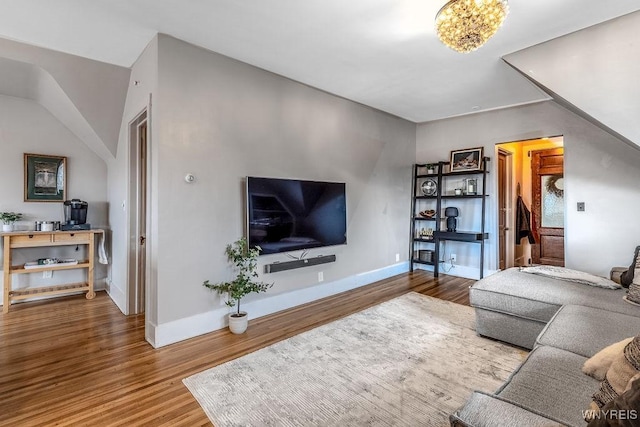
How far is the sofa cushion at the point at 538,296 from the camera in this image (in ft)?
7.57

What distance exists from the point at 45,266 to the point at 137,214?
165cm

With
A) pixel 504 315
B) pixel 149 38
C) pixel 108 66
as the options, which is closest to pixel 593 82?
pixel 504 315

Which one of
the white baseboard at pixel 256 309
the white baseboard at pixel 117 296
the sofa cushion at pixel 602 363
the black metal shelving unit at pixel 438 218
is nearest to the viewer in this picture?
the sofa cushion at pixel 602 363

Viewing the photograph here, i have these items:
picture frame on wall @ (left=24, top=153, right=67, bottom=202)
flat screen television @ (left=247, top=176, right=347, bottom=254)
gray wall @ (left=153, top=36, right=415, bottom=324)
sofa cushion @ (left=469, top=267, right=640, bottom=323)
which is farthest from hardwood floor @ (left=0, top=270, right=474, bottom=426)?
picture frame on wall @ (left=24, top=153, right=67, bottom=202)

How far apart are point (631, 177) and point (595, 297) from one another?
6.69 feet

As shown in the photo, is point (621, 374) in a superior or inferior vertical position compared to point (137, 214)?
inferior

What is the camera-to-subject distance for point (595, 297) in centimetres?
238

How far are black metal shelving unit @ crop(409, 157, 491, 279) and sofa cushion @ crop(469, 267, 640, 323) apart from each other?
6.01 feet

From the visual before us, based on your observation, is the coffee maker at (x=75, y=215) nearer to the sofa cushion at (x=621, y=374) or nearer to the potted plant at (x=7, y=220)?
the potted plant at (x=7, y=220)

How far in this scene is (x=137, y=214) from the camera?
3.25 meters

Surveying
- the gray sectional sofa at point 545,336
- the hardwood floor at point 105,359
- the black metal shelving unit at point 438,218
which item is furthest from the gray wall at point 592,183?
the hardwood floor at point 105,359

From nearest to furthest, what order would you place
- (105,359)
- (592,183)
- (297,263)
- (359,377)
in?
(359,377), (105,359), (297,263), (592,183)

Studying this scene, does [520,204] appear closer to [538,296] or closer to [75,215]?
[538,296]

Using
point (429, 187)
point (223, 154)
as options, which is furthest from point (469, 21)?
point (429, 187)
